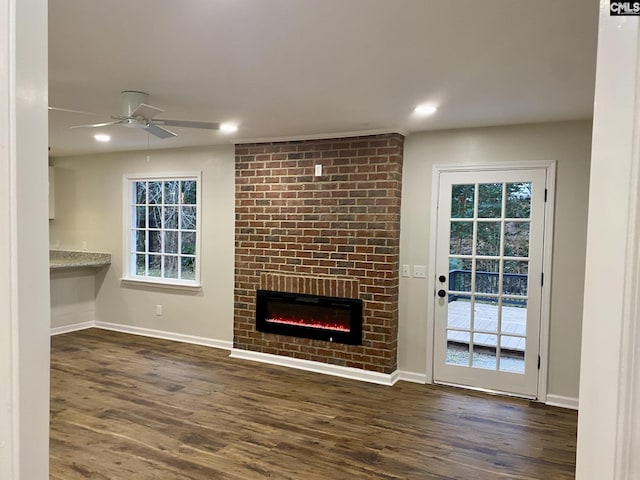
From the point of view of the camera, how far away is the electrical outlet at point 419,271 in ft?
14.7

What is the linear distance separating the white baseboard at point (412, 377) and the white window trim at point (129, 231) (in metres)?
2.69

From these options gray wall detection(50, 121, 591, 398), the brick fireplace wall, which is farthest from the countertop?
the brick fireplace wall

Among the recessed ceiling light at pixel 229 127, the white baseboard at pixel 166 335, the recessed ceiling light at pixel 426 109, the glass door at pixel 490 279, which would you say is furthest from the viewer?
the white baseboard at pixel 166 335

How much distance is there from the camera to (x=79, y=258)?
6.65 metres

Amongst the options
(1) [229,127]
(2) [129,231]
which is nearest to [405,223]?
(1) [229,127]

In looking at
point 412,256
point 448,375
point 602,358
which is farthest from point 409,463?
point 602,358

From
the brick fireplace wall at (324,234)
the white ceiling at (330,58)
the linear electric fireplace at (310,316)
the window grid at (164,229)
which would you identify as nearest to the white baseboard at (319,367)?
the brick fireplace wall at (324,234)

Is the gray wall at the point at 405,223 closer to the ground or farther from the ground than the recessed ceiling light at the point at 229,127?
closer to the ground

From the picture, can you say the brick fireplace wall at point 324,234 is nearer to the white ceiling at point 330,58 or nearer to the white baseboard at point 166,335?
the white baseboard at point 166,335

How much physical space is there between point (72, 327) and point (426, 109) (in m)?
5.53

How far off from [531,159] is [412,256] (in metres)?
1.39

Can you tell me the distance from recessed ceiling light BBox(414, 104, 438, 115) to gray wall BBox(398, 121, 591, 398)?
0.77 metres

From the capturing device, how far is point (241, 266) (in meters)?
5.18

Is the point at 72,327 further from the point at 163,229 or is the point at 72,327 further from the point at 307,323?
the point at 307,323
